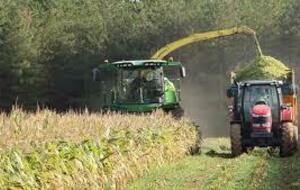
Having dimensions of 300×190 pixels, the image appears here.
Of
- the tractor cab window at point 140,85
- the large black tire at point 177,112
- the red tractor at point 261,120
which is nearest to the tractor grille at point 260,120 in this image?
the red tractor at point 261,120

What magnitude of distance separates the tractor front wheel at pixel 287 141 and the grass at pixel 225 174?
29 cm

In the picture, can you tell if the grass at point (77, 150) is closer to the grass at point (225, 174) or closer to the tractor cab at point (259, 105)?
the grass at point (225, 174)

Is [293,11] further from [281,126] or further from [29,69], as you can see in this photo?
[281,126]

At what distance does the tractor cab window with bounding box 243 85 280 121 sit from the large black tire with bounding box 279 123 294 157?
0.82 metres

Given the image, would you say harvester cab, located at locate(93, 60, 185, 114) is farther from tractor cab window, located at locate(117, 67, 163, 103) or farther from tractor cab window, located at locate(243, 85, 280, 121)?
tractor cab window, located at locate(243, 85, 280, 121)

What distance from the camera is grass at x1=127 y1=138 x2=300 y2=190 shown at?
1287 cm

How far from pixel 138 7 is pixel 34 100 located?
1584 cm

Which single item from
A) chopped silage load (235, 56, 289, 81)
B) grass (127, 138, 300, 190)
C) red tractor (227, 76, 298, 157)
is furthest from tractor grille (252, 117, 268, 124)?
chopped silage load (235, 56, 289, 81)

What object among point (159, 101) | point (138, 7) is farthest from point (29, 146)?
point (138, 7)

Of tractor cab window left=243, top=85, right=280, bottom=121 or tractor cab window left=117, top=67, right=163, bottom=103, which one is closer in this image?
tractor cab window left=243, top=85, right=280, bottom=121

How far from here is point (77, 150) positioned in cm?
1163

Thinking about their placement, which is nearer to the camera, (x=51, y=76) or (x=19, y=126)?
(x=19, y=126)

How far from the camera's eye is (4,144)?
997 centimetres

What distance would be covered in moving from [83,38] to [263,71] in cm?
2317
